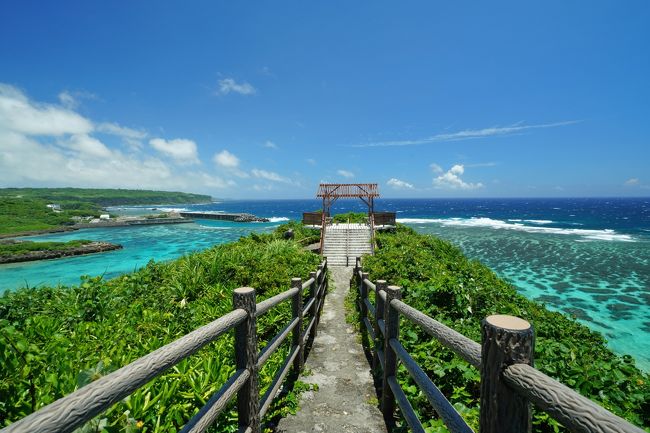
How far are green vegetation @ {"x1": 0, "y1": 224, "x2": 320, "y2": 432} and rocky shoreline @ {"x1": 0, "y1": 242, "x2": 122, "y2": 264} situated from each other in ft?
126

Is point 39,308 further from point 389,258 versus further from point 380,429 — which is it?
point 389,258

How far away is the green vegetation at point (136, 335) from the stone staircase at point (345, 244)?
995 cm

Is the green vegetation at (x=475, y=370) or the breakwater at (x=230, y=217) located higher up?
the green vegetation at (x=475, y=370)

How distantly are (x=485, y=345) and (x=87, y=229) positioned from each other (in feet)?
285

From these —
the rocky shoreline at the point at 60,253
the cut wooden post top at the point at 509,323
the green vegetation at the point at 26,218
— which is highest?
the cut wooden post top at the point at 509,323

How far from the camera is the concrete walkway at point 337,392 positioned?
3734mm

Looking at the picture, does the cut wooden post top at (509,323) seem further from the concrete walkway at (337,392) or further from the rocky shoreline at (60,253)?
the rocky shoreline at (60,253)

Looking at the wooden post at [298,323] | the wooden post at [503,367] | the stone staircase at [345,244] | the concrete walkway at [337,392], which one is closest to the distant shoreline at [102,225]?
the stone staircase at [345,244]

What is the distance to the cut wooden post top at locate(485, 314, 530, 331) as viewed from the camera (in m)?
1.32

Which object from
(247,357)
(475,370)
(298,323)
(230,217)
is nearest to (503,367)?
(247,357)

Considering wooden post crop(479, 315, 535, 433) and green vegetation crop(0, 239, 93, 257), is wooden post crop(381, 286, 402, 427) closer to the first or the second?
wooden post crop(479, 315, 535, 433)

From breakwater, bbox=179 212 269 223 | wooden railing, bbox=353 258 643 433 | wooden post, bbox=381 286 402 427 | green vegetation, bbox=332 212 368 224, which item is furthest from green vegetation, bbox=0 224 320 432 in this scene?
breakwater, bbox=179 212 269 223

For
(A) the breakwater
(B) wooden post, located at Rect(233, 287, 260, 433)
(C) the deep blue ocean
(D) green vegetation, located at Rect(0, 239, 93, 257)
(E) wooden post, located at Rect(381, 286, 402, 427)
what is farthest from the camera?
(A) the breakwater

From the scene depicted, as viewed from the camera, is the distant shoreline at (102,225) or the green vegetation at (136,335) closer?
the green vegetation at (136,335)
